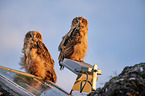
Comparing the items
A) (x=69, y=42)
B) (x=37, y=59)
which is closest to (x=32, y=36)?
(x=37, y=59)

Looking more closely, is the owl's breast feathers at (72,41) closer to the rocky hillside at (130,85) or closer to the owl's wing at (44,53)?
the owl's wing at (44,53)

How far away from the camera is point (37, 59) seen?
4.85 m

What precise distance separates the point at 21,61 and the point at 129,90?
4.98m

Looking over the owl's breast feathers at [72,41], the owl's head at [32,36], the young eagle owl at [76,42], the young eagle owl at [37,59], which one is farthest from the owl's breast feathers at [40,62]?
the owl's breast feathers at [72,41]

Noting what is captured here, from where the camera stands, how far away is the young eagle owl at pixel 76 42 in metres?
5.11

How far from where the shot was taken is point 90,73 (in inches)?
82.0

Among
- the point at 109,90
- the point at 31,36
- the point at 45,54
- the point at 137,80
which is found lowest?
the point at 109,90

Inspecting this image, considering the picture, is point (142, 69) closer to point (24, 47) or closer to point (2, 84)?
point (2, 84)

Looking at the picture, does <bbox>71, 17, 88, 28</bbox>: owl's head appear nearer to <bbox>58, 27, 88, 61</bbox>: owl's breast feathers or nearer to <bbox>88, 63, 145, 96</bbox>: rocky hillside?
<bbox>58, 27, 88, 61</bbox>: owl's breast feathers

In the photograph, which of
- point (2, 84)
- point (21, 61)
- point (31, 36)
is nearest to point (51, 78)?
point (21, 61)

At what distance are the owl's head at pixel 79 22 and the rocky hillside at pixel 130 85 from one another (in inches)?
183

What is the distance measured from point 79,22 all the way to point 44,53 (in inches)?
72.2

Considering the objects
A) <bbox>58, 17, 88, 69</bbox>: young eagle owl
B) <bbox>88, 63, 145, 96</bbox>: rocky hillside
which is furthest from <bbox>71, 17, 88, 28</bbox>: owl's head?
<bbox>88, 63, 145, 96</bbox>: rocky hillside

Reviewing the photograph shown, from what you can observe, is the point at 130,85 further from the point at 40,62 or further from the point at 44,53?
the point at 44,53
